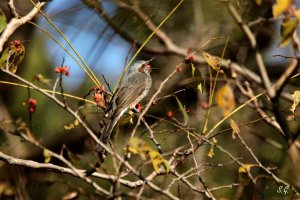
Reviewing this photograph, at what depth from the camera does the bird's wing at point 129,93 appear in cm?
356

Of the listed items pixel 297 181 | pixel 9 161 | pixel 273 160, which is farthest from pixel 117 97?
pixel 297 181

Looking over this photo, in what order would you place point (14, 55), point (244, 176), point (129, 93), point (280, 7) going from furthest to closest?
point (129, 93) → point (14, 55) → point (244, 176) → point (280, 7)

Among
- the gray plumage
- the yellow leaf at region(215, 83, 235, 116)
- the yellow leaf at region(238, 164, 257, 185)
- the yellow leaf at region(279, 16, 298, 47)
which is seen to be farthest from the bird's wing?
the yellow leaf at region(279, 16, 298, 47)

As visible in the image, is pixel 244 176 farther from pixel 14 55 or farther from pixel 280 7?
pixel 14 55

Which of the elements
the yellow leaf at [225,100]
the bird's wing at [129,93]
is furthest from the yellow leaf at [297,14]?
the bird's wing at [129,93]

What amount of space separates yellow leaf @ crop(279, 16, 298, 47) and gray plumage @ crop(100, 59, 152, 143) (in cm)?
142

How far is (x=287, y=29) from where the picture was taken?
163 centimetres

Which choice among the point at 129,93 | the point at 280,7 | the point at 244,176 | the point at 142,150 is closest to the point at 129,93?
the point at 129,93

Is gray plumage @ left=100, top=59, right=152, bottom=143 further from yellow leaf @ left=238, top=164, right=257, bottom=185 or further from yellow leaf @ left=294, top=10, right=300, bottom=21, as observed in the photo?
yellow leaf @ left=294, top=10, right=300, bottom=21

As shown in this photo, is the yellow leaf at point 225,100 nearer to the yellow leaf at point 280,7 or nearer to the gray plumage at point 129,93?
the yellow leaf at point 280,7

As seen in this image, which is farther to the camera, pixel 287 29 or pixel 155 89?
pixel 155 89

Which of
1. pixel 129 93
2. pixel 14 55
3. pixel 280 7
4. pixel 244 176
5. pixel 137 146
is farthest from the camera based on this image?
pixel 129 93

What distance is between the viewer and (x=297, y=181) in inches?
71.3

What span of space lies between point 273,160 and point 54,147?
8.03ft
